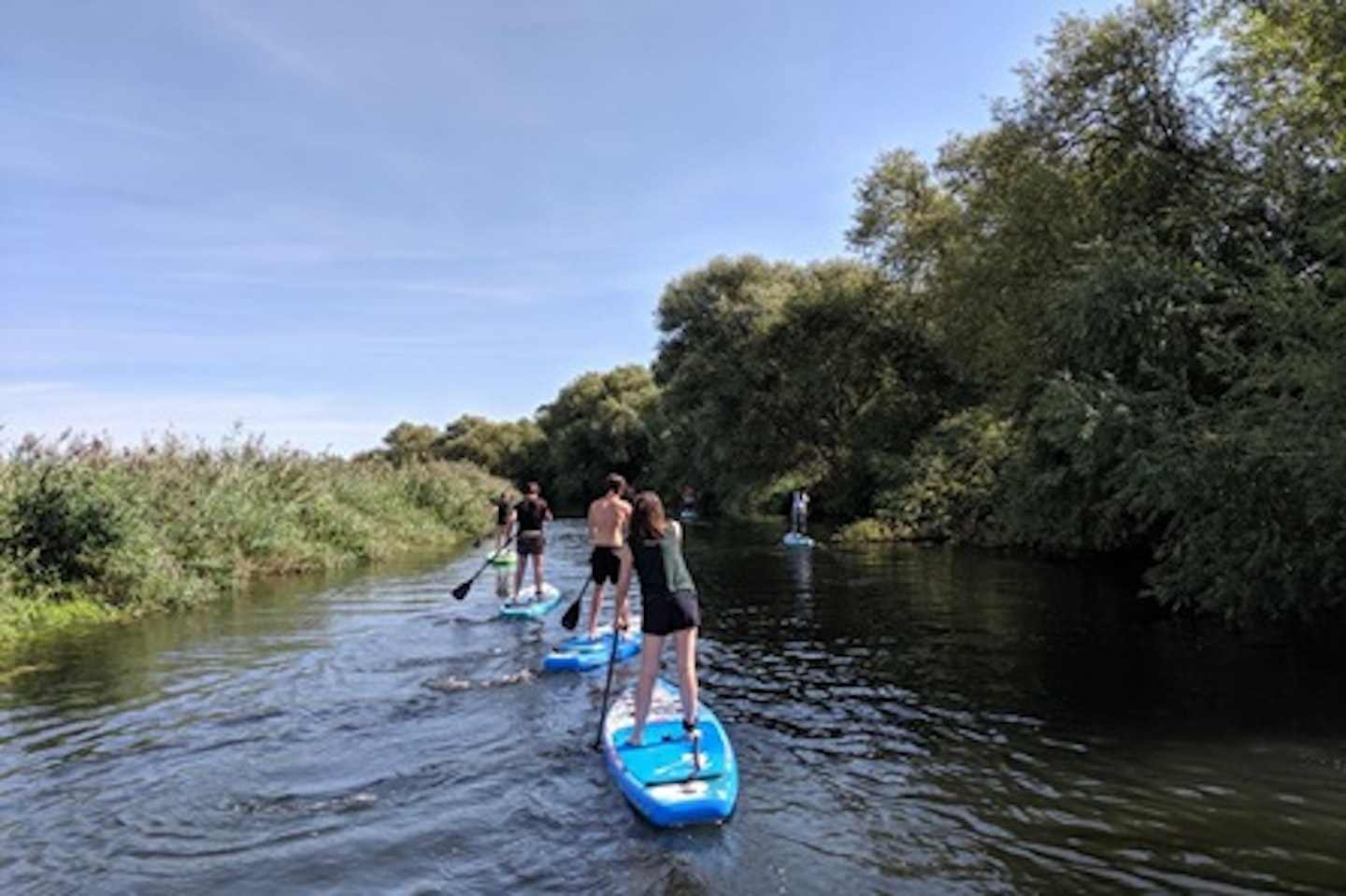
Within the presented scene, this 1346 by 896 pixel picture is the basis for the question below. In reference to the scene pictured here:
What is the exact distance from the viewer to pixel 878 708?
10688mm

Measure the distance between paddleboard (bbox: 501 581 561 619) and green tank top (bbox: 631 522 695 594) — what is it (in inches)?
356

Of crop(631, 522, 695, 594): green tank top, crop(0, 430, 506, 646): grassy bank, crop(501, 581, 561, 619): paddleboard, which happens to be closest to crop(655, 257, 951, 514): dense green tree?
crop(0, 430, 506, 646): grassy bank

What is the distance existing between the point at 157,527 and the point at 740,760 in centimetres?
1566

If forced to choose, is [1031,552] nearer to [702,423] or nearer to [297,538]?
[297,538]

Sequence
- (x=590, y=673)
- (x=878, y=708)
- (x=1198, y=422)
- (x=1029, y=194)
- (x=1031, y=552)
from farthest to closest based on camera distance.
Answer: (x=1031, y=552), (x=1029, y=194), (x=1198, y=422), (x=590, y=673), (x=878, y=708)

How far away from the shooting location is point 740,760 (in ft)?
29.3

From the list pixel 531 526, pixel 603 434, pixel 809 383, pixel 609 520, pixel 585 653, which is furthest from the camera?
pixel 603 434

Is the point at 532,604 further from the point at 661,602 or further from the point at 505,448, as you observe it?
the point at 505,448

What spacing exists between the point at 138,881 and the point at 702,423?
43.5 m

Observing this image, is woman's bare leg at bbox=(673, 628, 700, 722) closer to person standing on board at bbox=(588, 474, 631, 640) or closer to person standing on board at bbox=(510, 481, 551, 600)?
person standing on board at bbox=(588, 474, 631, 640)

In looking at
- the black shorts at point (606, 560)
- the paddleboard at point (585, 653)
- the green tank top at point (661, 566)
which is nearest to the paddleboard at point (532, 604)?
the paddleboard at point (585, 653)

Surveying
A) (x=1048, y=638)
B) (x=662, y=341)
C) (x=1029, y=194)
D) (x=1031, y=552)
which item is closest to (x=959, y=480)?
(x=1031, y=552)

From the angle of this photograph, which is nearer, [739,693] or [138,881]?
[138,881]

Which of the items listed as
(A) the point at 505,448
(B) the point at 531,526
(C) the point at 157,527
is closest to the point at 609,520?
(B) the point at 531,526
